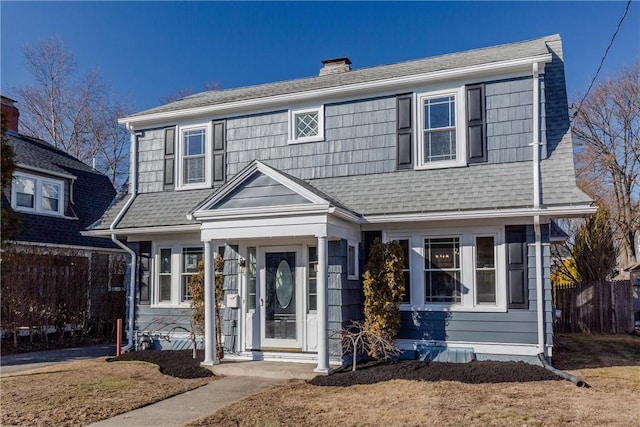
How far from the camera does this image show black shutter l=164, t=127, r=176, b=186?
458 inches

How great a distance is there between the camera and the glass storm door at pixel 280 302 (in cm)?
948

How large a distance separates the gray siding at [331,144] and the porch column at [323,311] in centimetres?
244

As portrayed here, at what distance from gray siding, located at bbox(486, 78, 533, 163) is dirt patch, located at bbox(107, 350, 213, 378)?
6341 mm

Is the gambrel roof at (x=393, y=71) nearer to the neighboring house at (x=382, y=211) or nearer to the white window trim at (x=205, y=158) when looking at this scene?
the neighboring house at (x=382, y=211)

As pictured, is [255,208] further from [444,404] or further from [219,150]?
[444,404]

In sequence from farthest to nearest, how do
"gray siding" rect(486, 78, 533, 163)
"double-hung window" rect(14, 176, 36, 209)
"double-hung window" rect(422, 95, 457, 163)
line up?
"double-hung window" rect(14, 176, 36, 209)
"double-hung window" rect(422, 95, 457, 163)
"gray siding" rect(486, 78, 533, 163)

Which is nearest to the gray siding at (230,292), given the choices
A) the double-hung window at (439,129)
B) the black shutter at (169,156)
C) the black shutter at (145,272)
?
the black shutter at (145,272)

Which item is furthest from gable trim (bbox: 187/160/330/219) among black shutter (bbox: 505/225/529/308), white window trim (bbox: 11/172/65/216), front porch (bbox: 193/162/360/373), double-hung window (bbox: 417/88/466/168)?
white window trim (bbox: 11/172/65/216)

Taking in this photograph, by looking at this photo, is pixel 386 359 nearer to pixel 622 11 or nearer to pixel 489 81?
pixel 489 81

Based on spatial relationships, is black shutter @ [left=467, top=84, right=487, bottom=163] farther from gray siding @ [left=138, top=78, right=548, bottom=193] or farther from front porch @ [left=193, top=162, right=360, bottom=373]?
front porch @ [left=193, top=162, right=360, bottom=373]

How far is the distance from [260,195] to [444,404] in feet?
14.6

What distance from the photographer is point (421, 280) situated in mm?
9211

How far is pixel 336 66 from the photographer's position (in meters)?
13.2

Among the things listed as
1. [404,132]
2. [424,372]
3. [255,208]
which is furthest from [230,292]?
[404,132]
